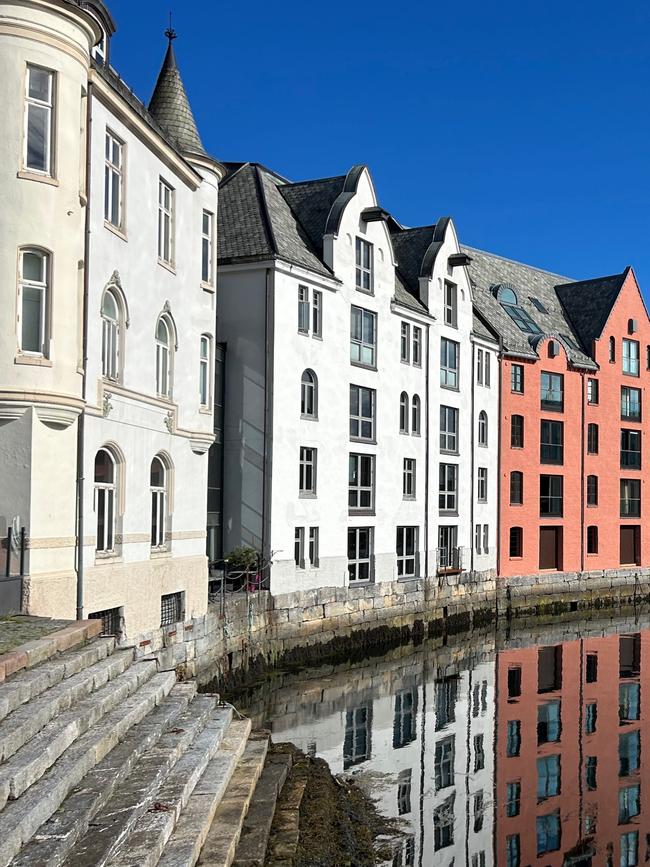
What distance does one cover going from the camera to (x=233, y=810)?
11648 mm

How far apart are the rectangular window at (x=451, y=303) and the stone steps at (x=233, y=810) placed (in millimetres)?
29560

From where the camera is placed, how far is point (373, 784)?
18.2 metres

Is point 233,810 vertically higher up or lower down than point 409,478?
lower down

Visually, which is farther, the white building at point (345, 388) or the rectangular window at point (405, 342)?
the rectangular window at point (405, 342)

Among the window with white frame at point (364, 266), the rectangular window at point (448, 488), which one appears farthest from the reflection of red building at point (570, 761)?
the window with white frame at point (364, 266)

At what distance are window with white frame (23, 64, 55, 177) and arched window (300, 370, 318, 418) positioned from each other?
16.4 metres

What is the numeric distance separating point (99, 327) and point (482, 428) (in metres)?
29.1

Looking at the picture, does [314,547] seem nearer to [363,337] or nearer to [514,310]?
[363,337]

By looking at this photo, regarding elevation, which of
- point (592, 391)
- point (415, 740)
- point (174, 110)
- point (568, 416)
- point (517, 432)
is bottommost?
point (415, 740)

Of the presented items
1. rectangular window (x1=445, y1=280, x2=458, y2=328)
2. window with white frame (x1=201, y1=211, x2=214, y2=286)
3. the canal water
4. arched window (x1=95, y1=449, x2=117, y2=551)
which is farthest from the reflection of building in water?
rectangular window (x1=445, y1=280, x2=458, y2=328)

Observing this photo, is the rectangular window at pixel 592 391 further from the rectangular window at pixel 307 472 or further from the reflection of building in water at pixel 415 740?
the rectangular window at pixel 307 472

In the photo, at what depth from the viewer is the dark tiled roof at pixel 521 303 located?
47938 millimetres

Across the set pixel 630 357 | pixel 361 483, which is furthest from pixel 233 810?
pixel 630 357

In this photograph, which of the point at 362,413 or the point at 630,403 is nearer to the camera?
the point at 362,413
